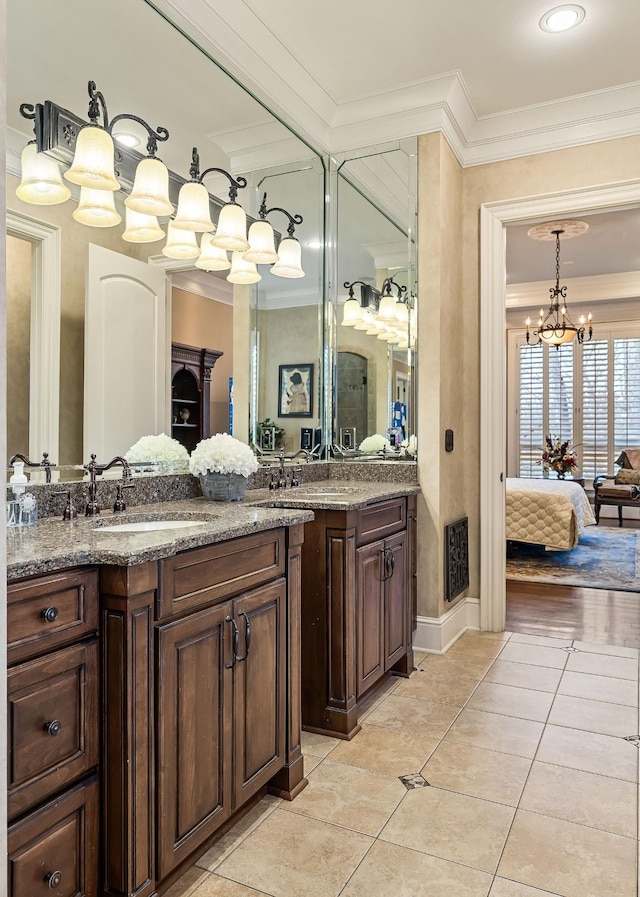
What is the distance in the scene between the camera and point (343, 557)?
2.52 m

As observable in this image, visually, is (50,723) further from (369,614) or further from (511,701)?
(511,701)

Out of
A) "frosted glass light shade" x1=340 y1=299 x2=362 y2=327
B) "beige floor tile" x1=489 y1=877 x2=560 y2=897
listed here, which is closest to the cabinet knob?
"beige floor tile" x1=489 y1=877 x2=560 y2=897

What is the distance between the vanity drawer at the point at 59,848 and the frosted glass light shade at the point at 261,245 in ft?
8.18

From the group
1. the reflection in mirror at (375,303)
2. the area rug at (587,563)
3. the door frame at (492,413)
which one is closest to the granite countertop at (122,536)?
the reflection in mirror at (375,303)

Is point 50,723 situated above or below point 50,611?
below

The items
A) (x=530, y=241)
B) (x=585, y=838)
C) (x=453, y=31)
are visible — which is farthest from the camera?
(x=530, y=241)

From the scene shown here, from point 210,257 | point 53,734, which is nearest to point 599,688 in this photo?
point 53,734

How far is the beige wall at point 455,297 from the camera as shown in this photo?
3.49 metres

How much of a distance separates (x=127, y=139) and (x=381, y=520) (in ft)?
5.93

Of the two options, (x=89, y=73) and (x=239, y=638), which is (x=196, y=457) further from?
(x=89, y=73)

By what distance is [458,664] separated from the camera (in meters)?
3.32

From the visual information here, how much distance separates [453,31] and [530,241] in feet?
11.9

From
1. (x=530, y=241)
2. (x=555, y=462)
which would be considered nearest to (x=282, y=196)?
(x=530, y=241)

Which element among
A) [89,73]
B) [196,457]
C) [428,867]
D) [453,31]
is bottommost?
[428,867]
